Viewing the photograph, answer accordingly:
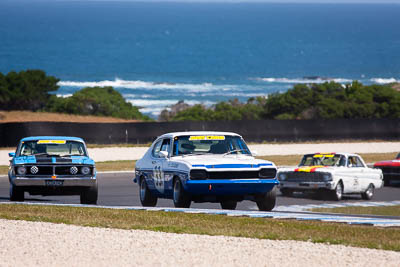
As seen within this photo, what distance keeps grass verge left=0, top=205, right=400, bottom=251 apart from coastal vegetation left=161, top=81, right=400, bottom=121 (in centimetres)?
3940

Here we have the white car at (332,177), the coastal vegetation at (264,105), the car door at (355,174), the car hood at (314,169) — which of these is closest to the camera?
the white car at (332,177)

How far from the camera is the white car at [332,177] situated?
65.4ft

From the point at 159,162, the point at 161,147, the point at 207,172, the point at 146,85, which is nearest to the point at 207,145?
the point at 159,162

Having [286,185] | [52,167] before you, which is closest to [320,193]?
[286,185]

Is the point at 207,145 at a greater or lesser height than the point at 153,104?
greater

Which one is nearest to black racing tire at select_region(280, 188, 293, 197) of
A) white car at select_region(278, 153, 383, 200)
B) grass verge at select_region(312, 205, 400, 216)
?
white car at select_region(278, 153, 383, 200)

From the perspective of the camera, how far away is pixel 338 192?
20.1 meters

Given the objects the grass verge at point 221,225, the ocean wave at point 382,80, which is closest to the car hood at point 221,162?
the grass verge at point 221,225

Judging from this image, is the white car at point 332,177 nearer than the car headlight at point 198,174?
No

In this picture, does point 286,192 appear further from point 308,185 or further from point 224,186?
point 224,186

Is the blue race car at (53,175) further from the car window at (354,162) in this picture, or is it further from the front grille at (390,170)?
the front grille at (390,170)

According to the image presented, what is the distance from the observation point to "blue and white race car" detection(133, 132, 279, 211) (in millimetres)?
13930

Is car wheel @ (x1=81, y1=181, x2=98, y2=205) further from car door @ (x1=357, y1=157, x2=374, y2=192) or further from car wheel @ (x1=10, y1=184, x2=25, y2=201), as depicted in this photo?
car door @ (x1=357, y1=157, x2=374, y2=192)

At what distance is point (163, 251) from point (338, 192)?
1119 cm
